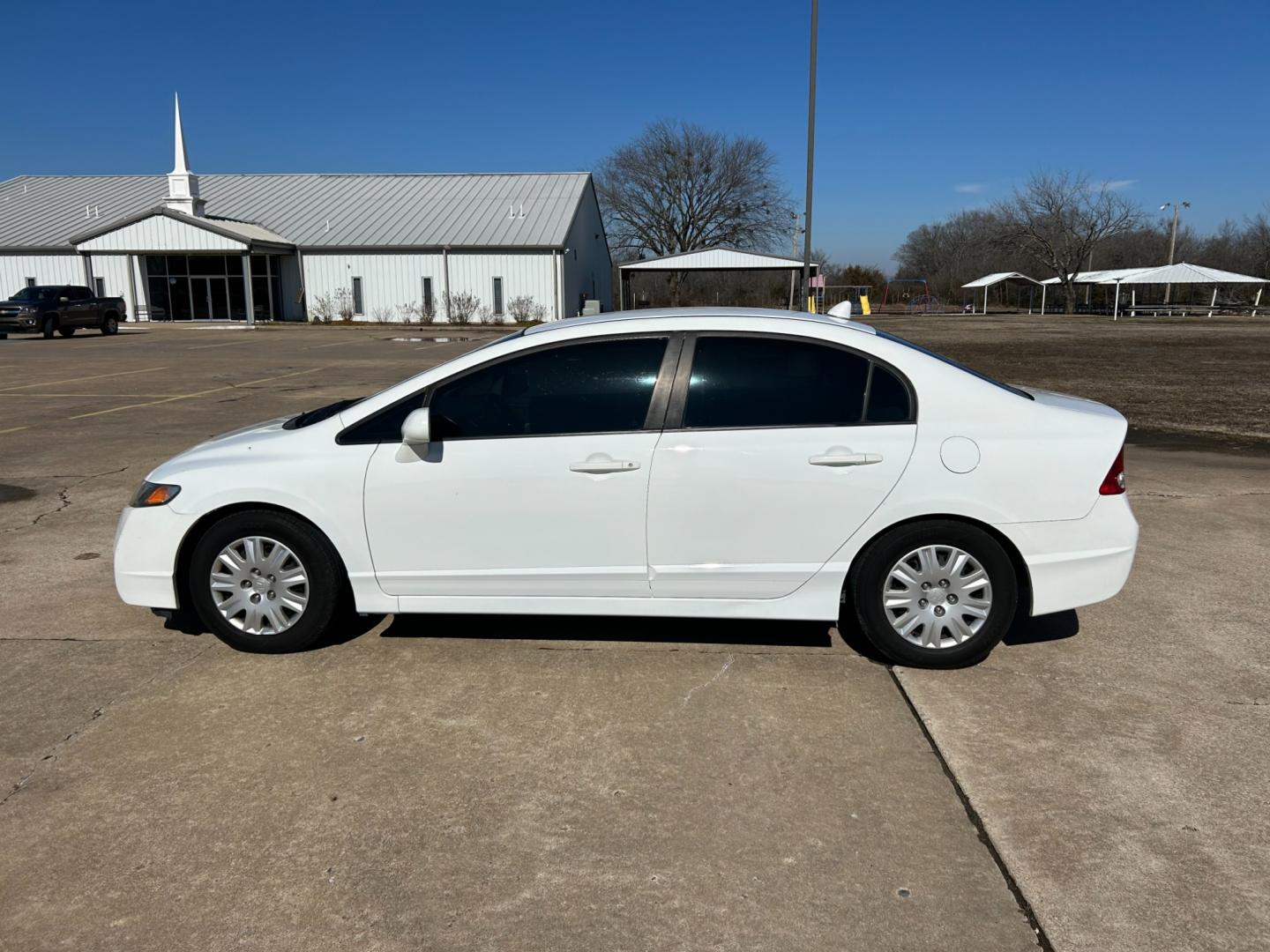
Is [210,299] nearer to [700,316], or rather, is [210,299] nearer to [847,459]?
[700,316]

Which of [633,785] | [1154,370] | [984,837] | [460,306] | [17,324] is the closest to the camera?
[984,837]

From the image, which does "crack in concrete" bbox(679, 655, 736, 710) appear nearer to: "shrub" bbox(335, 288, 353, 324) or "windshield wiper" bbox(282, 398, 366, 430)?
"windshield wiper" bbox(282, 398, 366, 430)

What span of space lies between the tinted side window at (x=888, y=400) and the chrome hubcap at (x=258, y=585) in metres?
2.76

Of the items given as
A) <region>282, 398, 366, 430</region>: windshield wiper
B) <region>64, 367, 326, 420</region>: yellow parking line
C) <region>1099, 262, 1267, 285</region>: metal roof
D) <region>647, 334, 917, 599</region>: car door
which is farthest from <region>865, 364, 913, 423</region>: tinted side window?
<region>1099, 262, 1267, 285</region>: metal roof

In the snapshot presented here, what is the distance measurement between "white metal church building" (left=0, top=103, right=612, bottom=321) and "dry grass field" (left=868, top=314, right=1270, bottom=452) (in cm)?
1866

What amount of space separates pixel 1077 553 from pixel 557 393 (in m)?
2.46

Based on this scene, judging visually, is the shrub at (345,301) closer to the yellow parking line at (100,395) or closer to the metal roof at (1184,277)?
the yellow parking line at (100,395)

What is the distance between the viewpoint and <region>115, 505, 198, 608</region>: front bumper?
15.5ft

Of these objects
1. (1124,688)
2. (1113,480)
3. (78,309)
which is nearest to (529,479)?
(1113,480)

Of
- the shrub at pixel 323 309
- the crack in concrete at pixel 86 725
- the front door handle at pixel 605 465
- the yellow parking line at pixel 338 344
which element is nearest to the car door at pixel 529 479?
the front door handle at pixel 605 465

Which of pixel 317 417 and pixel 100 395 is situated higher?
pixel 317 417

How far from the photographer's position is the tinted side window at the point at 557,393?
14.9 ft

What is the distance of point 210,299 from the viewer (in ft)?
155

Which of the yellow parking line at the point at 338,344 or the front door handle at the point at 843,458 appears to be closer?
the front door handle at the point at 843,458
